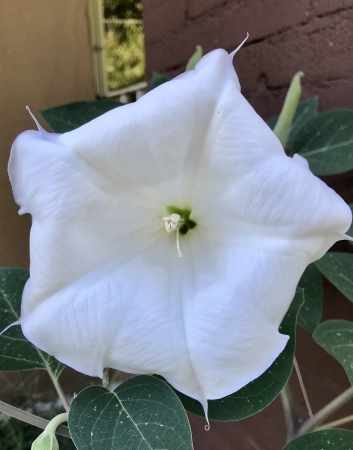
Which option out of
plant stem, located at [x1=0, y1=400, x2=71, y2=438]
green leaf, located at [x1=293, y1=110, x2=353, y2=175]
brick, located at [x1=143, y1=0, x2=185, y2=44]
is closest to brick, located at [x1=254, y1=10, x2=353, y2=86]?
green leaf, located at [x1=293, y1=110, x2=353, y2=175]

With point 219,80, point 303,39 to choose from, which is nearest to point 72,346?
point 219,80

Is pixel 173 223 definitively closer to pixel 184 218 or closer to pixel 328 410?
pixel 184 218

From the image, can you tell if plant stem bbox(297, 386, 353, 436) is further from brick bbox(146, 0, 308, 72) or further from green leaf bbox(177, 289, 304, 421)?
brick bbox(146, 0, 308, 72)

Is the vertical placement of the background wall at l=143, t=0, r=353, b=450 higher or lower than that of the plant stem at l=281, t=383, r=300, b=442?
higher

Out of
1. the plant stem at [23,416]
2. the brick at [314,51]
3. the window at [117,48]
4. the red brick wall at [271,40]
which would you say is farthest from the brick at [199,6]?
the plant stem at [23,416]

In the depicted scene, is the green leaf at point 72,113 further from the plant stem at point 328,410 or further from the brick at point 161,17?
the plant stem at point 328,410
